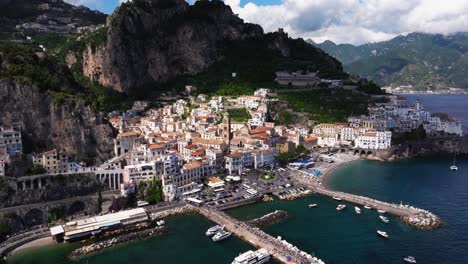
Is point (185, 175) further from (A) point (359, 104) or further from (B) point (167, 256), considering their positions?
(A) point (359, 104)

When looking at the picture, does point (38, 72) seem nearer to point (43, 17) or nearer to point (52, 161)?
point (52, 161)

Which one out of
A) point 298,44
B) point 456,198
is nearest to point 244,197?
point 456,198

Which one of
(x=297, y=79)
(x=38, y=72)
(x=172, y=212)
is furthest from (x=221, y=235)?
(x=297, y=79)

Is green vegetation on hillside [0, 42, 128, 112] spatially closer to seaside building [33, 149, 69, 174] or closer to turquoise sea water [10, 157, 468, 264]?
seaside building [33, 149, 69, 174]

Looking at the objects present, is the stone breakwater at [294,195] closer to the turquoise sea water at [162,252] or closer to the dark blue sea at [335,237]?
the dark blue sea at [335,237]

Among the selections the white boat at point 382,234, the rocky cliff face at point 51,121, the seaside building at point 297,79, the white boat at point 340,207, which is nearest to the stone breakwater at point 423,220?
the white boat at point 382,234
